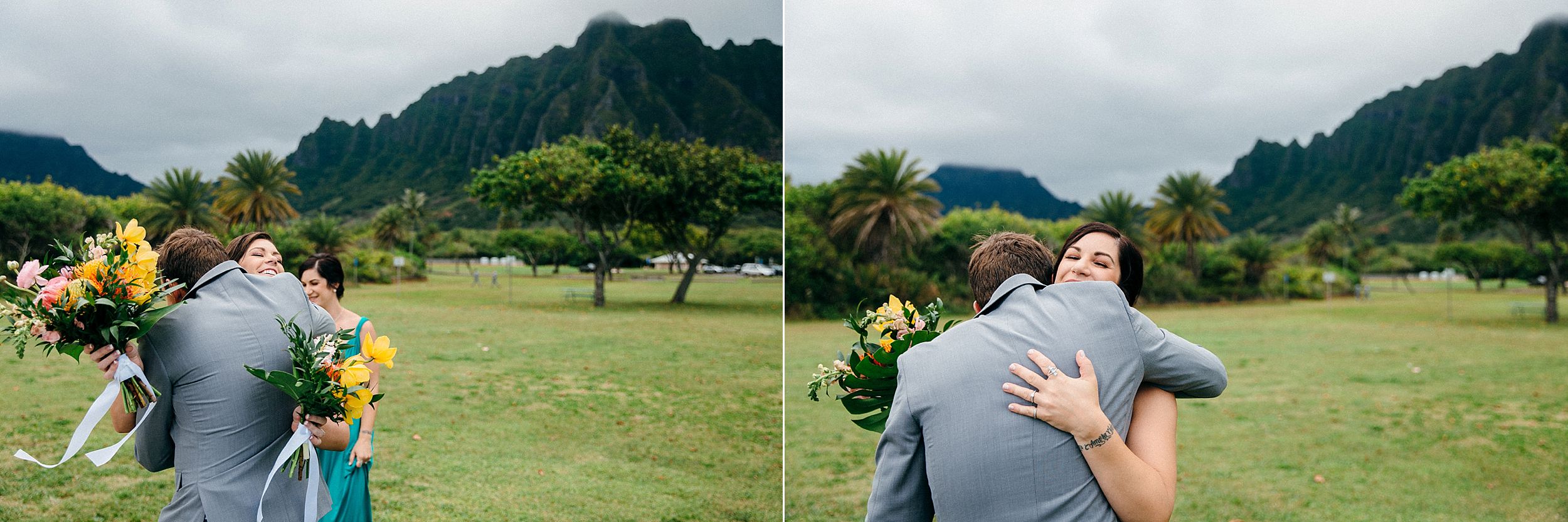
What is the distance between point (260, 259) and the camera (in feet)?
7.43

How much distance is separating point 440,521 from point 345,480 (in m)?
2.16

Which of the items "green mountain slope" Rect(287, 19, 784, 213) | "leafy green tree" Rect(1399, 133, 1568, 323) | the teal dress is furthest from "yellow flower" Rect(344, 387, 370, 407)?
"leafy green tree" Rect(1399, 133, 1568, 323)

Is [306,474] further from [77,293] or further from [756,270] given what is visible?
[756,270]

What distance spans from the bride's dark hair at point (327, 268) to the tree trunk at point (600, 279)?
521 inches

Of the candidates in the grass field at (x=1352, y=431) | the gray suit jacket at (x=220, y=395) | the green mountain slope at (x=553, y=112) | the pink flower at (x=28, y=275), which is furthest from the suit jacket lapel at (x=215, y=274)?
the green mountain slope at (x=553, y=112)

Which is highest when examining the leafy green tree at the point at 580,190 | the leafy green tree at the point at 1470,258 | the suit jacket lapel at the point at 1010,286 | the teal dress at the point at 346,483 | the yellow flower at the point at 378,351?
the leafy green tree at the point at 580,190

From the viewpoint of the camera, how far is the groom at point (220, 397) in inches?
66.4

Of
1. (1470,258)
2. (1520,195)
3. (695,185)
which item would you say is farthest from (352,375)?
(1470,258)

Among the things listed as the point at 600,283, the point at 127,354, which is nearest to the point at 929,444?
the point at 127,354

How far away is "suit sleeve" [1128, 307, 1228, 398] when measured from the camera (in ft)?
4.07

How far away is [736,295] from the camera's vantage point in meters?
18.1

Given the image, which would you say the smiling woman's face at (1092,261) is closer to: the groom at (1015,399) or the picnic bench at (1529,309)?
the groom at (1015,399)

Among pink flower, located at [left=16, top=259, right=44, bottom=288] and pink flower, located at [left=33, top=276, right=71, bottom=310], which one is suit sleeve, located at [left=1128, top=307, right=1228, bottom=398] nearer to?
pink flower, located at [left=33, top=276, right=71, bottom=310]

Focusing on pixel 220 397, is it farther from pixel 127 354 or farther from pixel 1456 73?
pixel 1456 73
